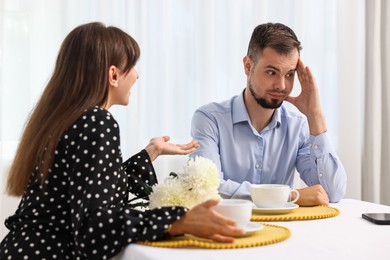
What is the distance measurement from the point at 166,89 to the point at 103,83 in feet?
5.44

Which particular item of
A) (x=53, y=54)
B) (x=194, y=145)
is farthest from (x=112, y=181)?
(x=53, y=54)

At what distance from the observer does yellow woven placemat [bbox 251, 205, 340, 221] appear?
4.77 ft

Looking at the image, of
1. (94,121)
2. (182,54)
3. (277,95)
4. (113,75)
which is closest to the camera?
(94,121)

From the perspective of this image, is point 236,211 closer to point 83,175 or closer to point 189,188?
point 189,188

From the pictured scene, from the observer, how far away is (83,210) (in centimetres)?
116

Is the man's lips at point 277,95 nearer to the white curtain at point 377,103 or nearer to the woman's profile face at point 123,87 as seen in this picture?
the woman's profile face at point 123,87

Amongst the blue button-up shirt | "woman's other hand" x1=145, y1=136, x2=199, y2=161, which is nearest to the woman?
"woman's other hand" x1=145, y1=136, x2=199, y2=161

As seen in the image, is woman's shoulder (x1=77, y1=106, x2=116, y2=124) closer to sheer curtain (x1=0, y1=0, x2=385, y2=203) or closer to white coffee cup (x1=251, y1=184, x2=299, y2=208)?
white coffee cup (x1=251, y1=184, x2=299, y2=208)

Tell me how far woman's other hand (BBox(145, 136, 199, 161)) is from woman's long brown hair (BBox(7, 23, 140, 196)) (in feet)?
1.14

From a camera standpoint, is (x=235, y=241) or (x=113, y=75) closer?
(x=235, y=241)

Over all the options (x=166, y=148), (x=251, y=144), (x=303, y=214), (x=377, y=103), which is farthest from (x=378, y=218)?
(x=377, y=103)

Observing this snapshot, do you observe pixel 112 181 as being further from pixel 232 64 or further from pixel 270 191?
pixel 232 64

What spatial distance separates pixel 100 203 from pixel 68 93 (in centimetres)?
30

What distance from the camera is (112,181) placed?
120 centimetres
